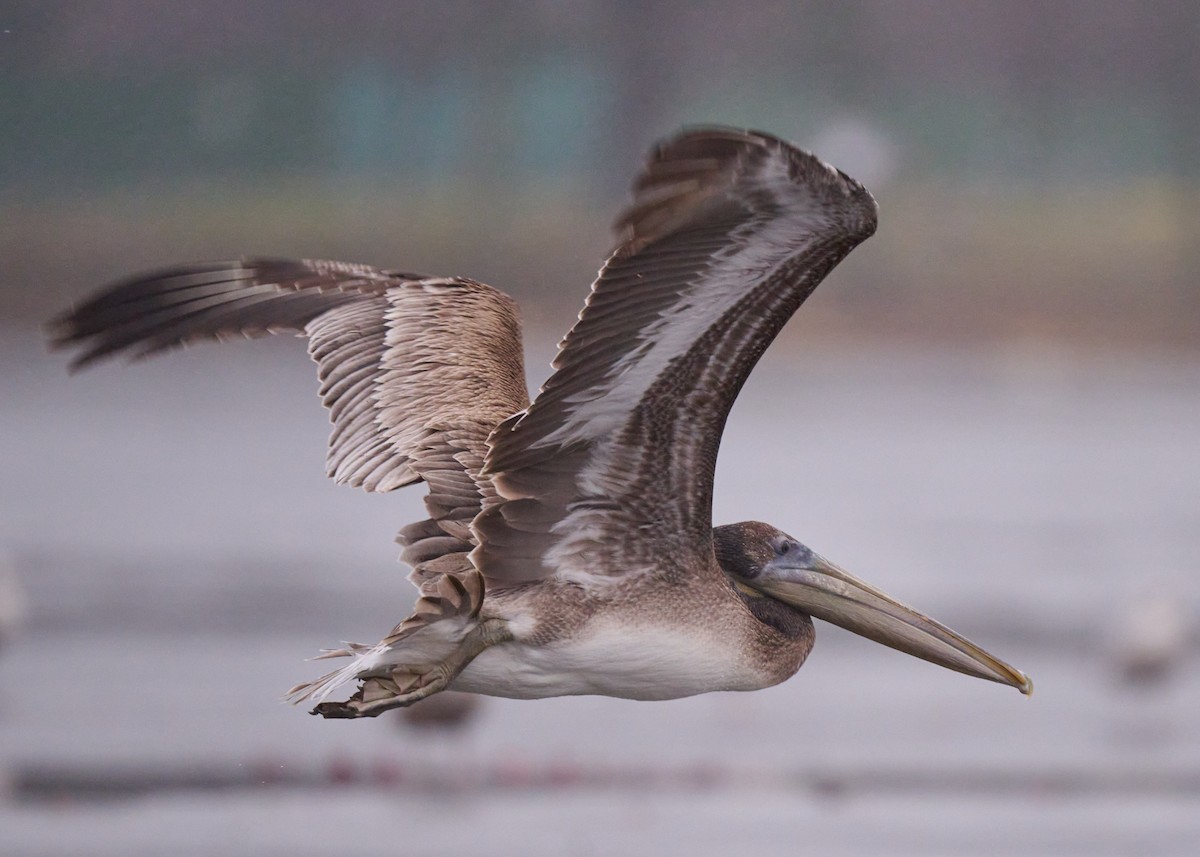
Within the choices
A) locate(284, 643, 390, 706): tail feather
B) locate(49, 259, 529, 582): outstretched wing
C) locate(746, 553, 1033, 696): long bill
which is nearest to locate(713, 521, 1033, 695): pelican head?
locate(746, 553, 1033, 696): long bill

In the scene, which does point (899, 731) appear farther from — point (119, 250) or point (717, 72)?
point (717, 72)

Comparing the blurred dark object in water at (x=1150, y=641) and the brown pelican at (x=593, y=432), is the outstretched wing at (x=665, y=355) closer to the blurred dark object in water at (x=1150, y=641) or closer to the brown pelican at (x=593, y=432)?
the brown pelican at (x=593, y=432)

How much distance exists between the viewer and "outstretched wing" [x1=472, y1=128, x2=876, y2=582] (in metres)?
3.47

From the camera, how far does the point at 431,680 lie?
406 cm

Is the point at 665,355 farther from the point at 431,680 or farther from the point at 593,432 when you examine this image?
the point at 431,680

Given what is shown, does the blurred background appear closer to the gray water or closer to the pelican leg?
the gray water

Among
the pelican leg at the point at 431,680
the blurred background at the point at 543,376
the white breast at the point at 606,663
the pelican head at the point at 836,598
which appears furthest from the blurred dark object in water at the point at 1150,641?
the pelican leg at the point at 431,680

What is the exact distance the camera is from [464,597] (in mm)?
4051

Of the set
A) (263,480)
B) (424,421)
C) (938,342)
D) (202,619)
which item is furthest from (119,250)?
(424,421)

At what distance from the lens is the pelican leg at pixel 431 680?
4031 millimetres

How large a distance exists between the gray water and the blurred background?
0.04 m

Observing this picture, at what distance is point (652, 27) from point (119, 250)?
1059 cm

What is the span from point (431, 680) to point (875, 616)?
4.05 feet

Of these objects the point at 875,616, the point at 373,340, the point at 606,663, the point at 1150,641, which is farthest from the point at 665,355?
the point at 1150,641
